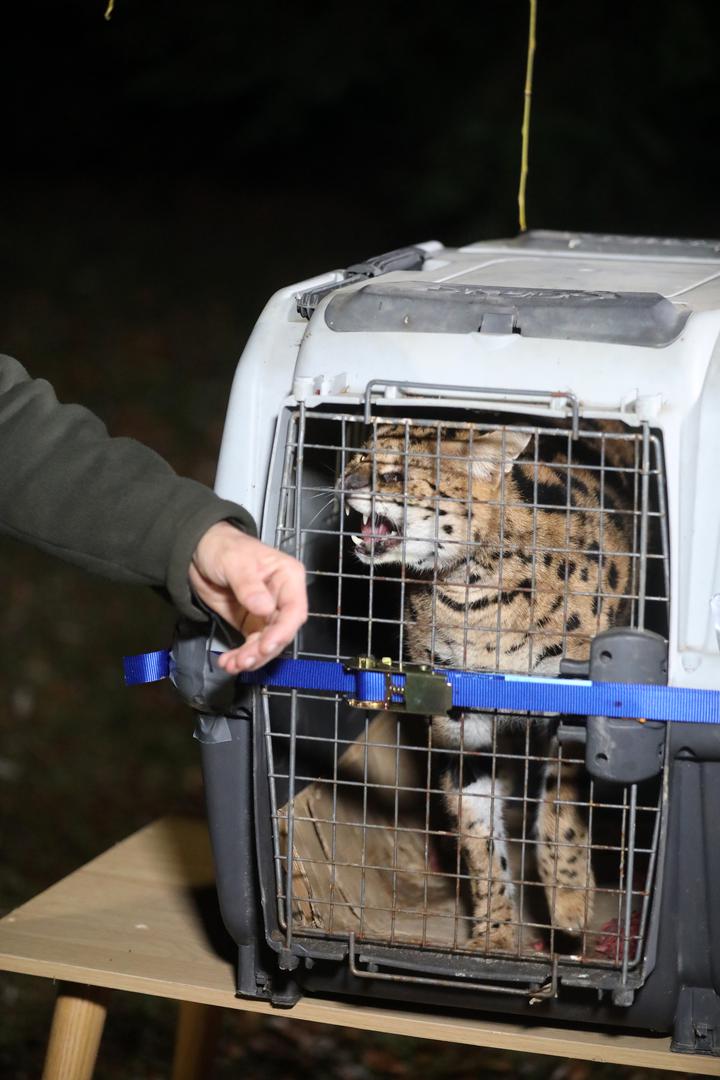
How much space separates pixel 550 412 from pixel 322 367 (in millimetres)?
262

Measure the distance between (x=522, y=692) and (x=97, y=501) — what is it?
489mm

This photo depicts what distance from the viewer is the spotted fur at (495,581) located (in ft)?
5.69

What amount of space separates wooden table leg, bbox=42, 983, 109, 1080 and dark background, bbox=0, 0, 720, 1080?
4.36ft

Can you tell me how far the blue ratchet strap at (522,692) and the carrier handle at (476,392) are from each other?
10.6 inches

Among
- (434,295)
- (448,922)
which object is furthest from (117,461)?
(448,922)

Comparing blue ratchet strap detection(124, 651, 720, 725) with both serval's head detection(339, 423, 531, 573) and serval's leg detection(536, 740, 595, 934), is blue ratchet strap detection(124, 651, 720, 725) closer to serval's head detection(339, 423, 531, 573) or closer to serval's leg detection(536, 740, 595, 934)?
serval's head detection(339, 423, 531, 573)

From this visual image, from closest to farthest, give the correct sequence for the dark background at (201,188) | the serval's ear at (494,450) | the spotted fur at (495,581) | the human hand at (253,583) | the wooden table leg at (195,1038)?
the human hand at (253,583), the serval's ear at (494,450), the spotted fur at (495,581), the wooden table leg at (195,1038), the dark background at (201,188)

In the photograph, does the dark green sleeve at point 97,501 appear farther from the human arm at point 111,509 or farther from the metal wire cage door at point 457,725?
the metal wire cage door at point 457,725

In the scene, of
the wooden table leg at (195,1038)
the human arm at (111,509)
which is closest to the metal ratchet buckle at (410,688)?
the human arm at (111,509)

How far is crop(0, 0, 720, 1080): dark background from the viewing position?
12.8 feet

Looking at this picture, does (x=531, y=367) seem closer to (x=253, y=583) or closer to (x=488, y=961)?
(x=253, y=583)

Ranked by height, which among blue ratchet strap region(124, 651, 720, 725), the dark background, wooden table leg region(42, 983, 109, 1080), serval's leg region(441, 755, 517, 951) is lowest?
wooden table leg region(42, 983, 109, 1080)

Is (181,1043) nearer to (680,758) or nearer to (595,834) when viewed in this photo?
(595,834)

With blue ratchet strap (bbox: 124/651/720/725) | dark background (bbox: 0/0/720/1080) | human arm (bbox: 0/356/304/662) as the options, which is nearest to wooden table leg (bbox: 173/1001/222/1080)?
blue ratchet strap (bbox: 124/651/720/725)
